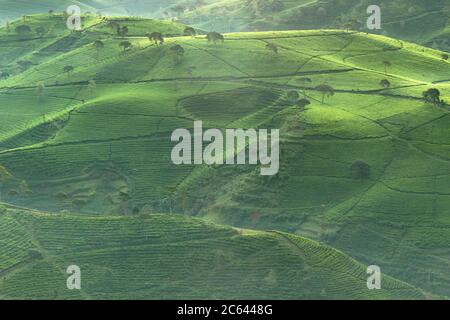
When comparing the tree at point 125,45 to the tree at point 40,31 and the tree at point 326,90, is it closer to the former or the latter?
the tree at point 40,31

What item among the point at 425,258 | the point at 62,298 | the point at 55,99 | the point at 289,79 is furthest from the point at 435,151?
the point at 55,99

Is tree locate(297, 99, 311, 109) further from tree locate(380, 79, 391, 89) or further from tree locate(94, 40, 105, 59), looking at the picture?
tree locate(94, 40, 105, 59)

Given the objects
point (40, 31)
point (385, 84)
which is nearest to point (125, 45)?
point (40, 31)

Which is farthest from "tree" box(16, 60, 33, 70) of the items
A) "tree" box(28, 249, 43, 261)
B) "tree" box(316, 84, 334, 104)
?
"tree" box(28, 249, 43, 261)

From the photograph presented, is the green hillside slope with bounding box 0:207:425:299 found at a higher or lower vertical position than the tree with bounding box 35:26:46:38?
lower

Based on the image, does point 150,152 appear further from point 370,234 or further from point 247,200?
point 370,234
